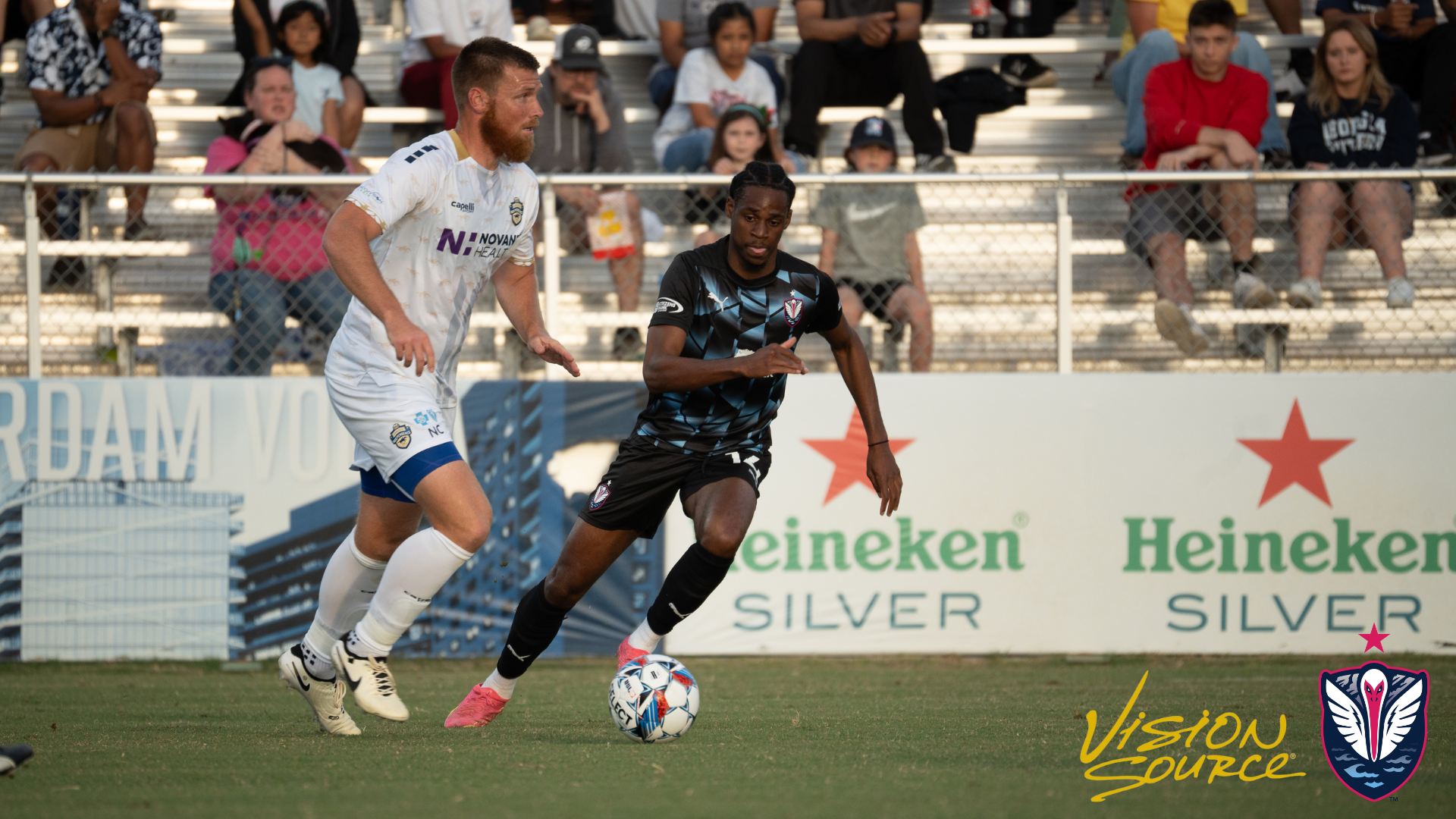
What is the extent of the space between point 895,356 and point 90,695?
4.73m

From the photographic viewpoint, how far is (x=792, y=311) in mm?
5305

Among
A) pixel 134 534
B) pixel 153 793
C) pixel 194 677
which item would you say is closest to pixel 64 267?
pixel 134 534

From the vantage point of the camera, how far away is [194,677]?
24.7 ft

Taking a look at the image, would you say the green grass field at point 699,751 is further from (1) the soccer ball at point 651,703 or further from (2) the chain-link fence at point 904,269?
Result: (2) the chain-link fence at point 904,269

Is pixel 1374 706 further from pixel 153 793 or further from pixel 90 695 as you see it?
pixel 90 695

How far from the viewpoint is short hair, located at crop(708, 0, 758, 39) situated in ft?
32.2

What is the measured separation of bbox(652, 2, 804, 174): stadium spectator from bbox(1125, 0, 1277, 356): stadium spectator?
257 cm

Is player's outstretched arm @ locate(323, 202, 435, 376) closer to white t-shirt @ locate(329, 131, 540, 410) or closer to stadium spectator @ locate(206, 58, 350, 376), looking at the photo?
white t-shirt @ locate(329, 131, 540, 410)

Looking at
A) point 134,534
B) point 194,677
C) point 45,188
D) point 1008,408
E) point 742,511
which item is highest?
point 45,188

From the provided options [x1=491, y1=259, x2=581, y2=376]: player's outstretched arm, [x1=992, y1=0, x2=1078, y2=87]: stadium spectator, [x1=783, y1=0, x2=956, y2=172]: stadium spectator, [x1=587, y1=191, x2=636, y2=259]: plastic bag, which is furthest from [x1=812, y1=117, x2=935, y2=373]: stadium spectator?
[x1=491, y1=259, x2=581, y2=376]: player's outstretched arm

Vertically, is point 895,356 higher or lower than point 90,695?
higher

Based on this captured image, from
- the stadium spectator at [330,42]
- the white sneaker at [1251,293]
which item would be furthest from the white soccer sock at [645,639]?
the stadium spectator at [330,42]

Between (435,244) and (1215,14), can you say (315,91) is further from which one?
(1215,14)

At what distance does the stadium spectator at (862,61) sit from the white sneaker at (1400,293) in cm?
304
